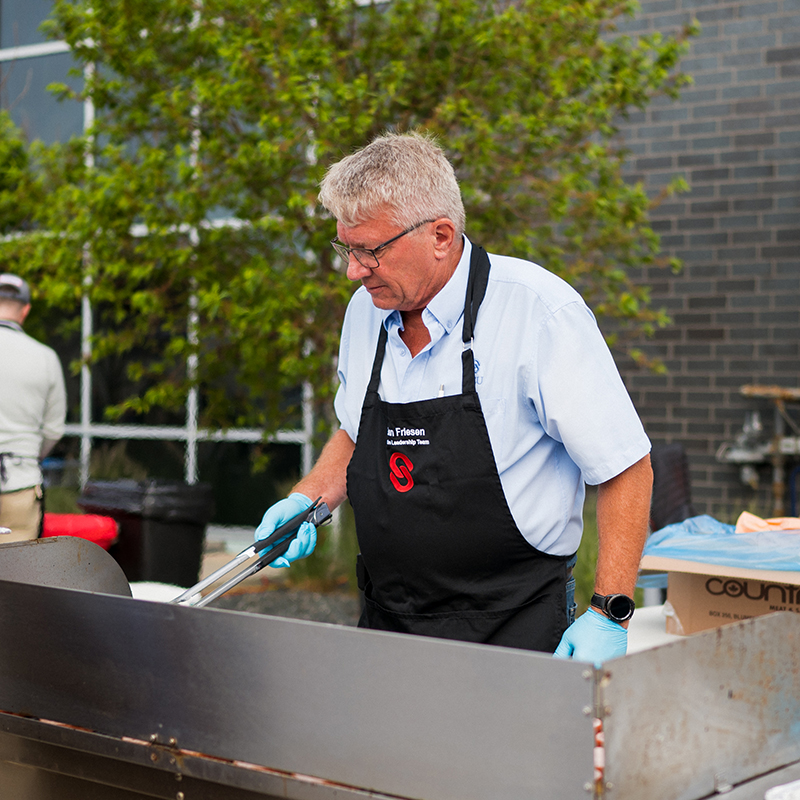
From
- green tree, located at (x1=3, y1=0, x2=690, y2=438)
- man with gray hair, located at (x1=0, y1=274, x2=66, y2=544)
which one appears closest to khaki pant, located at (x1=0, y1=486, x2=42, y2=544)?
man with gray hair, located at (x1=0, y1=274, x2=66, y2=544)

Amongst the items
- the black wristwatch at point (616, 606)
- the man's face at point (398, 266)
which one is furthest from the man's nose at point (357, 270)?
the black wristwatch at point (616, 606)

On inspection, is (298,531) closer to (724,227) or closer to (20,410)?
(20,410)

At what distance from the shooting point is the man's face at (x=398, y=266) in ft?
6.36

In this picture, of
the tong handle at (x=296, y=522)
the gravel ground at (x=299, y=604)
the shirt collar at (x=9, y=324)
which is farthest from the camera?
the gravel ground at (x=299, y=604)

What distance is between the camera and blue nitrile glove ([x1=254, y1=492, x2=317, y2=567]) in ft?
7.16

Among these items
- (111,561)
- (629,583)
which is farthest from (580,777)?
(111,561)

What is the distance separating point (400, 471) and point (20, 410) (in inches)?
103

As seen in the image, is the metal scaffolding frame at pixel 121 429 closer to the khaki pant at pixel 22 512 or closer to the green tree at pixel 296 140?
the green tree at pixel 296 140

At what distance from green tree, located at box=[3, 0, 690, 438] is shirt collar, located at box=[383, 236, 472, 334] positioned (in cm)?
269

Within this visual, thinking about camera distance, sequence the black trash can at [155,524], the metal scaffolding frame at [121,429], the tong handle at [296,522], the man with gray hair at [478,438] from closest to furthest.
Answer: the man with gray hair at [478,438]
the tong handle at [296,522]
the black trash can at [155,524]
the metal scaffolding frame at [121,429]

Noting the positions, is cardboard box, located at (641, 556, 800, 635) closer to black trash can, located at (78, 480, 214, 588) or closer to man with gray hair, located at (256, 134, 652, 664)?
man with gray hair, located at (256, 134, 652, 664)

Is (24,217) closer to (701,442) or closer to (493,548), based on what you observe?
(701,442)

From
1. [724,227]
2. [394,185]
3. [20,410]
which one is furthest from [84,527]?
[724,227]

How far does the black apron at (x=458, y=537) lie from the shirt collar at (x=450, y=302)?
2 centimetres
